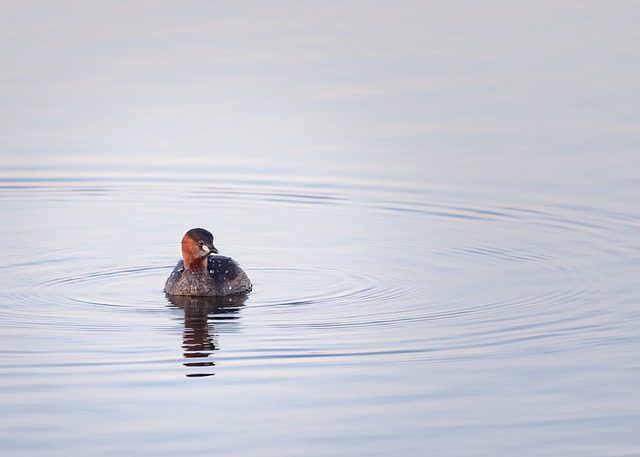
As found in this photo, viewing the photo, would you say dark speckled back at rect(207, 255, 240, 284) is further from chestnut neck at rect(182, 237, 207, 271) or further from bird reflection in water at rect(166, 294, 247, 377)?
bird reflection in water at rect(166, 294, 247, 377)

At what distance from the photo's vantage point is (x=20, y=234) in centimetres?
1834

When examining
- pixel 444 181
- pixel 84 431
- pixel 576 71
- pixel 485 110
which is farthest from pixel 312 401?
pixel 576 71

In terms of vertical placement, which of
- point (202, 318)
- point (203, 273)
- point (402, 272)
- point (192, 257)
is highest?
point (192, 257)

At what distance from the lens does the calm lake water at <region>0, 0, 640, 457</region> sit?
11.4 meters

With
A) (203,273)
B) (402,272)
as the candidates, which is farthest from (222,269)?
(402,272)

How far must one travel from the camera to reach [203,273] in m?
16.3

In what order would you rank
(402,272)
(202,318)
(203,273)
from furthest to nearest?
(402,272) < (203,273) < (202,318)

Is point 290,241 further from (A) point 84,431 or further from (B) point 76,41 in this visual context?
(B) point 76,41

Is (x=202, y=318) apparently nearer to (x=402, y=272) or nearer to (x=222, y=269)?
(x=222, y=269)

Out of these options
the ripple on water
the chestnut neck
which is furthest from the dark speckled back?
the ripple on water

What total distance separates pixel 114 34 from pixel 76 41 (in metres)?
0.91

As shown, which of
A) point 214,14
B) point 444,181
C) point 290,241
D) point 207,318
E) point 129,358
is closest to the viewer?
point 129,358

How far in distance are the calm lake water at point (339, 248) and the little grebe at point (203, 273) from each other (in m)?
0.25

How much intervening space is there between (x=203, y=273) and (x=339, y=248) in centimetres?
213
